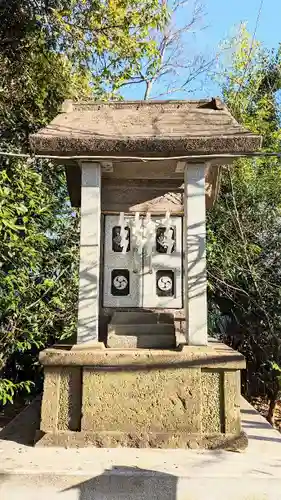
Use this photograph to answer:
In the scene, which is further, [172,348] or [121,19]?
[121,19]

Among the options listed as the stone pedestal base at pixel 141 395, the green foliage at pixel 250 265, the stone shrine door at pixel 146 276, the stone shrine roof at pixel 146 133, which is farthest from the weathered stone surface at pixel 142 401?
the green foliage at pixel 250 265

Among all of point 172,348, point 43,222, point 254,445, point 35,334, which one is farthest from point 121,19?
point 254,445

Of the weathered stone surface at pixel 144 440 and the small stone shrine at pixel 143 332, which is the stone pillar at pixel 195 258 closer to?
the small stone shrine at pixel 143 332

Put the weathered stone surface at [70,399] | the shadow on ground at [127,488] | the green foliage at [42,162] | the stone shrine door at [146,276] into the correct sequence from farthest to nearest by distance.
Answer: the green foliage at [42,162] → the stone shrine door at [146,276] → the weathered stone surface at [70,399] → the shadow on ground at [127,488]

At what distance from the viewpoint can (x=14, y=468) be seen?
2.88 meters

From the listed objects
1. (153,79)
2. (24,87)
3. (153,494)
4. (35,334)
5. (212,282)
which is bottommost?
(153,494)

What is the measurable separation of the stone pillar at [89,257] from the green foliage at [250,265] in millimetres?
4474

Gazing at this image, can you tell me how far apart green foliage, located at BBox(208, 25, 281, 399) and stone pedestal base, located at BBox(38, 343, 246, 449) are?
4.77 metres

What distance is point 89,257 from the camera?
3.75 metres

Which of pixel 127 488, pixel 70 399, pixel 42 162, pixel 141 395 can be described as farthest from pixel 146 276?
pixel 42 162

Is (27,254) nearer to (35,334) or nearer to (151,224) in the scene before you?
(35,334)

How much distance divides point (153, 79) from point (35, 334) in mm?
9220

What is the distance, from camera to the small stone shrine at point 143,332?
339 cm

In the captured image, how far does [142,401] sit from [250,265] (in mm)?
5432
